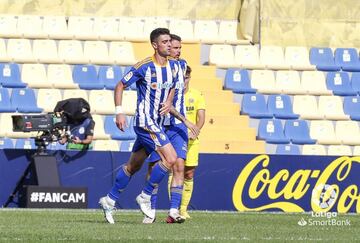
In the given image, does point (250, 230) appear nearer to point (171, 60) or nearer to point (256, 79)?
point (171, 60)

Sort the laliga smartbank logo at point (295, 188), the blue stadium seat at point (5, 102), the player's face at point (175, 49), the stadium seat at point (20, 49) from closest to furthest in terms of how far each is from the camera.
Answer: the player's face at point (175, 49) < the laliga smartbank logo at point (295, 188) < the blue stadium seat at point (5, 102) < the stadium seat at point (20, 49)

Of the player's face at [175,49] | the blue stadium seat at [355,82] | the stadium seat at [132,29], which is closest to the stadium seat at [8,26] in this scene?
the stadium seat at [132,29]

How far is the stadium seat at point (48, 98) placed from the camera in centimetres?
2152

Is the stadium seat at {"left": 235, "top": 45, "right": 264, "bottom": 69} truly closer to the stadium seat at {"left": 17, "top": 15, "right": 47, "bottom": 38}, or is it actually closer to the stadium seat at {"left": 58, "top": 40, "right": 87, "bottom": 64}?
the stadium seat at {"left": 58, "top": 40, "right": 87, "bottom": 64}

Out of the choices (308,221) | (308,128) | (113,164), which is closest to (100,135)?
(113,164)

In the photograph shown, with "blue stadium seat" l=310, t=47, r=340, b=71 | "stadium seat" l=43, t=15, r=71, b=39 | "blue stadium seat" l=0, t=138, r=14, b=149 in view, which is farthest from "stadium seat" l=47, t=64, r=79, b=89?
"blue stadium seat" l=310, t=47, r=340, b=71

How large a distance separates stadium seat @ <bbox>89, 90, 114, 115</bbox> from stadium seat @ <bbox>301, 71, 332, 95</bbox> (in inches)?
179

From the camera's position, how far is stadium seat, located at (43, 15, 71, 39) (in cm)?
2309

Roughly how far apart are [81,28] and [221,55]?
3.12 m

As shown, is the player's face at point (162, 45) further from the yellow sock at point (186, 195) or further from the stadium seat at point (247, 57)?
the stadium seat at point (247, 57)

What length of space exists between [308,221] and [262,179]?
4.53 meters

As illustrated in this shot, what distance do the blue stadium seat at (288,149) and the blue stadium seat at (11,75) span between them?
5.37 m

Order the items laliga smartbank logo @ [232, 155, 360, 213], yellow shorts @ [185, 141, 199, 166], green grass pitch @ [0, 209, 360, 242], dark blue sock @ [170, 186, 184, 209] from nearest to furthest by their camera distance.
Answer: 1. green grass pitch @ [0, 209, 360, 242]
2. dark blue sock @ [170, 186, 184, 209]
3. yellow shorts @ [185, 141, 199, 166]
4. laliga smartbank logo @ [232, 155, 360, 213]

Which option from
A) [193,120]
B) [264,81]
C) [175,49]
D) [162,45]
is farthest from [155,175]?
[264,81]
